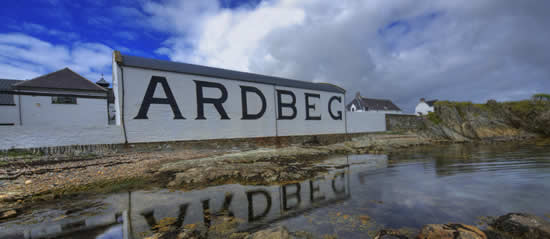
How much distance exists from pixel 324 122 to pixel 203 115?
10638mm

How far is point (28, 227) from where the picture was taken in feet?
10.8

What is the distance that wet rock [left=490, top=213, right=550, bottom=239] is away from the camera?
2.62 metres

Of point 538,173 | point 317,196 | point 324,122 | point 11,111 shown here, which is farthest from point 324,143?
point 11,111

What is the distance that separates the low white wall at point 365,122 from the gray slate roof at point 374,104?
17.9 metres

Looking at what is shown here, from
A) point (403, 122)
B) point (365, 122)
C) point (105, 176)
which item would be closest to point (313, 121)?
point (365, 122)

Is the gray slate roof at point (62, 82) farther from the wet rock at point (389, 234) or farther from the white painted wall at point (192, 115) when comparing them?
the wet rock at point (389, 234)

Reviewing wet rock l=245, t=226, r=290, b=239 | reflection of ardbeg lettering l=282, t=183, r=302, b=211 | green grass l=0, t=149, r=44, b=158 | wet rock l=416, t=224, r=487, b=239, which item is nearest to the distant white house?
reflection of ardbeg lettering l=282, t=183, r=302, b=211

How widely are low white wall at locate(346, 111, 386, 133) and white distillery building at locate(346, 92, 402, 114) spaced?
17.5m

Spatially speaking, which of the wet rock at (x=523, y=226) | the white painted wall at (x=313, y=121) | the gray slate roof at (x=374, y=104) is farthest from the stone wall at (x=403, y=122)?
A: the wet rock at (x=523, y=226)

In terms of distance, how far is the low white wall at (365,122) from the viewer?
20220mm

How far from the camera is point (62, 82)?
1805 centimetres

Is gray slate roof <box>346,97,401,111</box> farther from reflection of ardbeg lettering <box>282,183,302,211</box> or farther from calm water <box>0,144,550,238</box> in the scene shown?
reflection of ardbeg lettering <box>282,183,302,211</box>

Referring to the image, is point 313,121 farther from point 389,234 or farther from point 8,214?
point 8,214

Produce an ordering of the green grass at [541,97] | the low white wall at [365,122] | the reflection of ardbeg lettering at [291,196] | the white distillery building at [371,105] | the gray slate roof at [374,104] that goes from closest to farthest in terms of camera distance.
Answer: the reflection of ardbeg lettering at [291,196] → the green grass at [541,97] → the low white wall at [365,122] → the white distillery building at [371,105] → the gray slate roof at [374,104]
